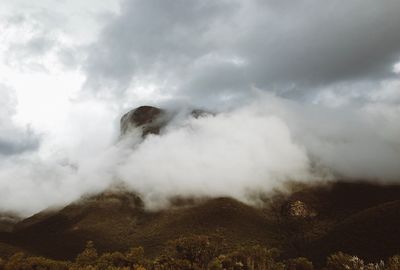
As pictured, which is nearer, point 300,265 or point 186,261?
point 186,261

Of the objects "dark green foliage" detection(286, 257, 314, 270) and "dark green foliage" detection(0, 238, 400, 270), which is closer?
"dark green foliage" detection(0, 238, 400, 270)

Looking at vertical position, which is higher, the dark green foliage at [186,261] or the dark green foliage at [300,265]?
the dark green foliage at [186,261]

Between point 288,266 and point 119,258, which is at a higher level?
point 119,258

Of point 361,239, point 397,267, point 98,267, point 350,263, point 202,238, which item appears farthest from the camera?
point 361,239

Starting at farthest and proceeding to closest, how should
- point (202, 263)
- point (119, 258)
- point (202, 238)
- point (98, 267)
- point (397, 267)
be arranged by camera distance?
point (202, 238)
point (202, 263)
point (119, 258)
point (98, 267)
point (397, 267)

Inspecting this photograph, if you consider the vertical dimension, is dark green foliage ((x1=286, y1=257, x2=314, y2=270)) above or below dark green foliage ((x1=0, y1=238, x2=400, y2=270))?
below

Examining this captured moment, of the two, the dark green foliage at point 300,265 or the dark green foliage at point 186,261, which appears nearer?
the dark green foliage at point 186,261

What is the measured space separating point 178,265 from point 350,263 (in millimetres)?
50283

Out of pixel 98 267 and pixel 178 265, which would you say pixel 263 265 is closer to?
pixel 178 265

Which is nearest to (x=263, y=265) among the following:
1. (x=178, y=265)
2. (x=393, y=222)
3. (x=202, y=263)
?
(x=202, y=263)

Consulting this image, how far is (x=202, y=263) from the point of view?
485 feet

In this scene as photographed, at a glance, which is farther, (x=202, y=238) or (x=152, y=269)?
(x=202, y=238)

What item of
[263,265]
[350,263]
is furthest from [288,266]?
[350,263]

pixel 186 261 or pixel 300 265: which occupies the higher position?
pixel 186 261
